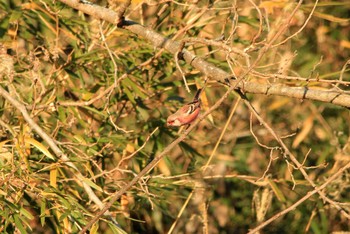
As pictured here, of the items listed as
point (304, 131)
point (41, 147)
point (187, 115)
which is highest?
point (187, 115)

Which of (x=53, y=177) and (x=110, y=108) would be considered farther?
(x=110, y=108)

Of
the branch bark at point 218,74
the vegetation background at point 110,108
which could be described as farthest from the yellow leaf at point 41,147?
the branch bark at point 218,74

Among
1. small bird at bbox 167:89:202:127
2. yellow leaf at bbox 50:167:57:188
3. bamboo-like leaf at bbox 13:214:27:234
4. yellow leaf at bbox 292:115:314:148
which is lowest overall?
yellow leaf at bbox 292:115:314:148

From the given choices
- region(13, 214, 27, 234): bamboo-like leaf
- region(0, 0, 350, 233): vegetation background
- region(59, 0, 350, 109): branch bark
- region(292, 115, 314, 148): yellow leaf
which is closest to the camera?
region(59, 0, 350, 109): branch bark

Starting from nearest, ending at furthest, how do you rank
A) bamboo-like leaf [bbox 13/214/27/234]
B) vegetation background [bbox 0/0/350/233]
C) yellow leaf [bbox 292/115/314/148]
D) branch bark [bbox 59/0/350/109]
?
branch bark [bbox 59/0/350/109]
bamboo-like leaf [bbox 13/214/27/234]
vegetation background [bbox 0/0/350/233]
yellow leaf [bbox 292/115/314/148]

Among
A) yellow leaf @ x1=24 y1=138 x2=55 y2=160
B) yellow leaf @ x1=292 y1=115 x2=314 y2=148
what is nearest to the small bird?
yellow leaf @ x1=24 y1=138 x2=55 y2=160

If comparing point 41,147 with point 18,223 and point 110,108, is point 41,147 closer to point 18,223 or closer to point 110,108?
point 18,223

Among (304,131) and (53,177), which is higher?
(53,177)

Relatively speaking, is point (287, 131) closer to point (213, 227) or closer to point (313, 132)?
point (313, 132)

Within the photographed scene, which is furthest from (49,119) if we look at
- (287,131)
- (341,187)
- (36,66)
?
(287,131)

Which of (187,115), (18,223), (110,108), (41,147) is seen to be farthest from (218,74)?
(110,108)

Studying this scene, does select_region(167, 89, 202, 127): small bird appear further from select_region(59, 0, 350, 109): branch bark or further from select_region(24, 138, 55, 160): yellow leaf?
select_region(24, 138, 55, 160): yellow leaf

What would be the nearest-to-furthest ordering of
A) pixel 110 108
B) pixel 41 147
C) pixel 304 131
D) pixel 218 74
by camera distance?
pixel 218 74 < pixel 41 147 < pixel 110 108 < pixel 304 131

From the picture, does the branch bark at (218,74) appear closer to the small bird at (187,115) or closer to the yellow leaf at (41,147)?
the small bird at (187,115)
